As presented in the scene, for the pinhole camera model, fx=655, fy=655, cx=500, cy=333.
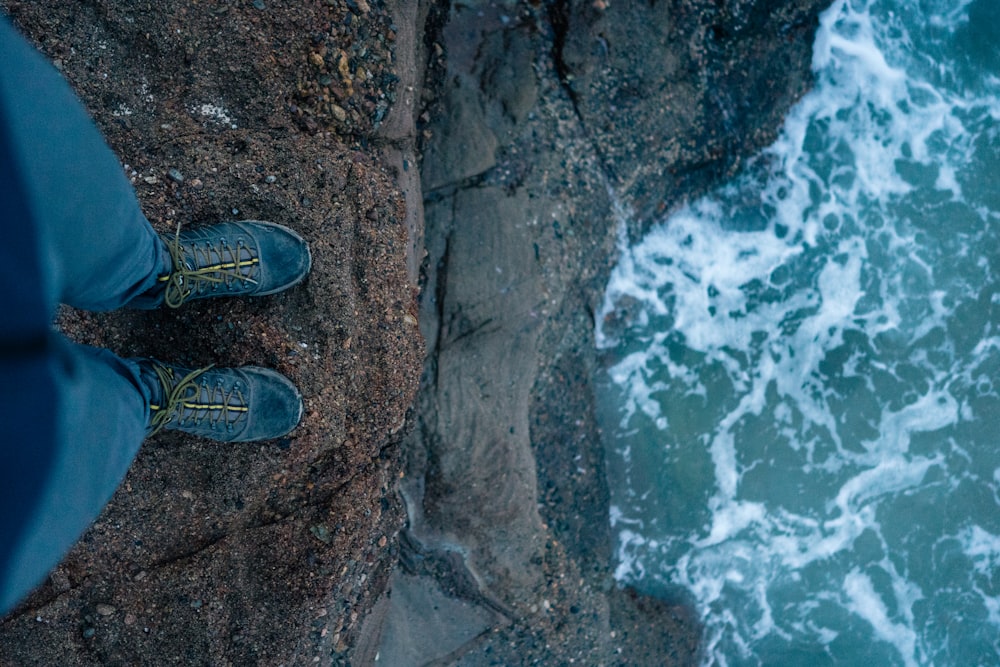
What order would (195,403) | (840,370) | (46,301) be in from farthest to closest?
(840,370), (195,403), (46,301)

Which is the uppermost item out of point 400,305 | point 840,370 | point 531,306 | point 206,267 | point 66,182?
point 840,370

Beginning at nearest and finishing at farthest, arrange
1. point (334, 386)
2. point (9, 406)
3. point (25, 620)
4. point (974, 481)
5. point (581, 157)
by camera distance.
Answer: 1. point (9, 406)
2. point (25, 620)
3. point (334, 386)
4. point (581, 157)
5. point (974, 481)

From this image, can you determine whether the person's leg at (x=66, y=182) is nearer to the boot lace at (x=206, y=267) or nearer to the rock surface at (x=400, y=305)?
the boot lace at (x=206, y=267)

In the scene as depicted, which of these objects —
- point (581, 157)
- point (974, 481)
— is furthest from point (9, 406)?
point (974, 481)

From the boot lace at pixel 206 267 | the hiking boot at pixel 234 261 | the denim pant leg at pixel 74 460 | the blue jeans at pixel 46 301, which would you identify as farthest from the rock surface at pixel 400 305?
the blue jeans at pixel 46 301

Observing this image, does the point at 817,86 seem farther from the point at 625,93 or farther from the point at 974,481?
the point at 974,481

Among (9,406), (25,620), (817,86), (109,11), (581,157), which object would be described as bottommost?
(25,620)

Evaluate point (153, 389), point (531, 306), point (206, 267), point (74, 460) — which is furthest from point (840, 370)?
point (74, 460)

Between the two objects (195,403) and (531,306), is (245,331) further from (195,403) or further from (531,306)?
(531,306)
